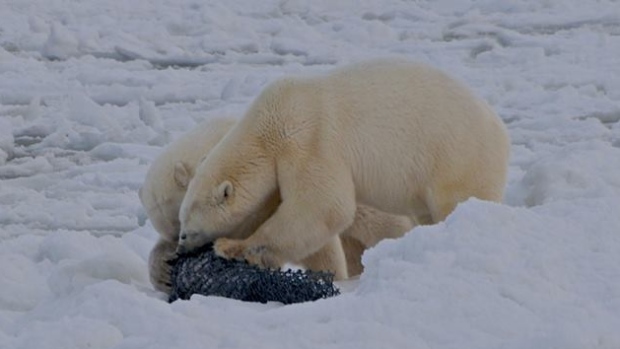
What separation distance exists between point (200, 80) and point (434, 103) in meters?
6.73

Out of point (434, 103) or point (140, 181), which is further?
point (140, 181)

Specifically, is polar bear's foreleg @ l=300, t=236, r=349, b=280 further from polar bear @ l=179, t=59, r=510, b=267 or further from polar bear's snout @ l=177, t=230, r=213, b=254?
polar bear's snout @ l=177, t=230, r=213, b=254

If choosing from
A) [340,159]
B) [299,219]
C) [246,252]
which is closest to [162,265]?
[246,252]

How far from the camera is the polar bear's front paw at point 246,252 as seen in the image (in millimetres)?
4781

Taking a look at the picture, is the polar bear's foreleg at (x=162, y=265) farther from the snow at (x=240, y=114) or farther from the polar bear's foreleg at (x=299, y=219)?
the polar bear's foreleg at (x=299, y=219)

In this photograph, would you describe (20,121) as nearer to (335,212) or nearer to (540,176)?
(540,176)

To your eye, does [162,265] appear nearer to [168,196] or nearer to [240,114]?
[168,196]

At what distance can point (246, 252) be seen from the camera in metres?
4.80

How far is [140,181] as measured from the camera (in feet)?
27.7

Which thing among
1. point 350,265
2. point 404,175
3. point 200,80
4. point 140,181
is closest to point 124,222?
point 140,181

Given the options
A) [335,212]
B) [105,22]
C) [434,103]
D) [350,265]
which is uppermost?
[434,103]

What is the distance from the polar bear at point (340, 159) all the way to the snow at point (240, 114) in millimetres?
317

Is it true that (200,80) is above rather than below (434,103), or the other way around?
below

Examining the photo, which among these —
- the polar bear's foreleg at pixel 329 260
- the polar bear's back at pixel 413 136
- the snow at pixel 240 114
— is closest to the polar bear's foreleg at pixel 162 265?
the snow at pixel 240 114
